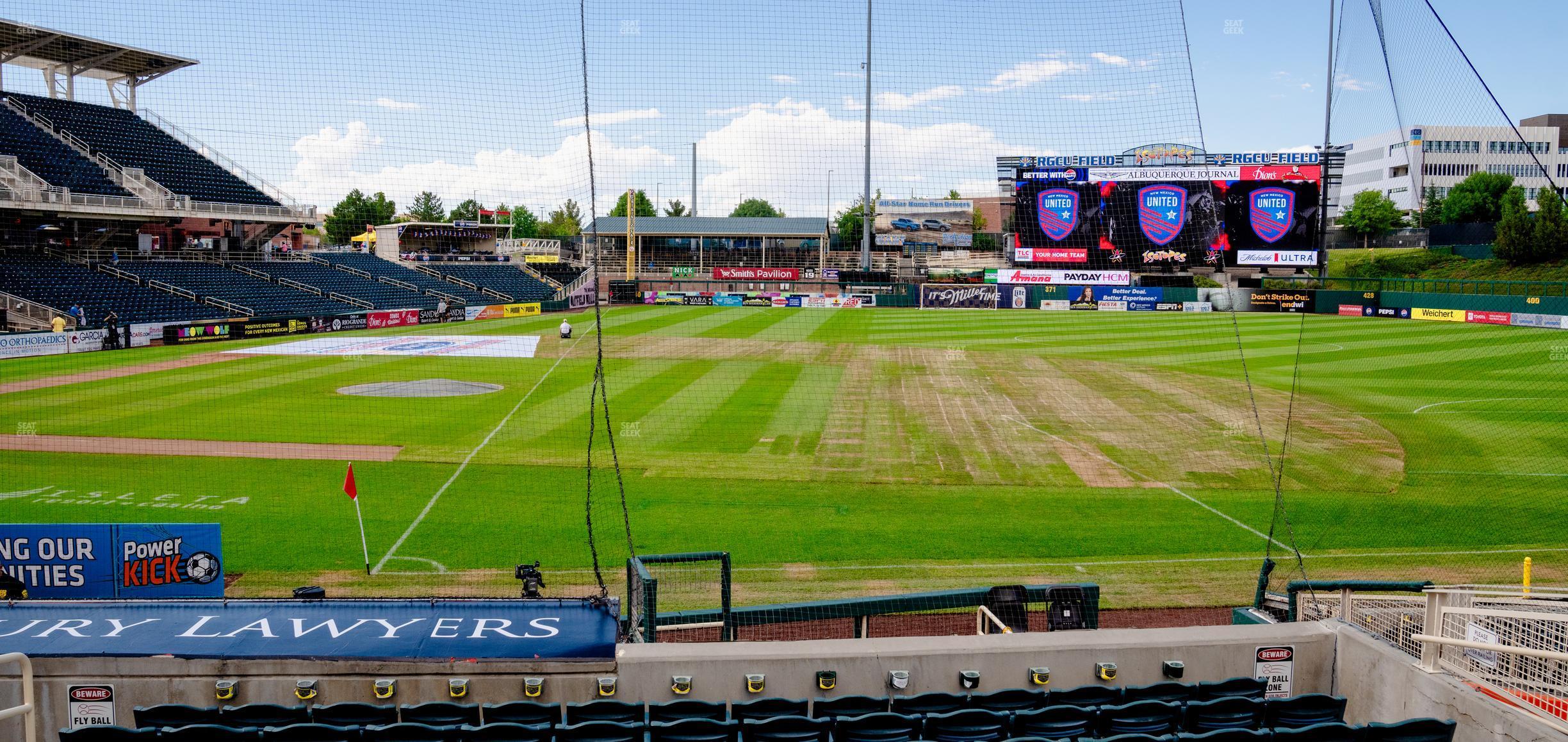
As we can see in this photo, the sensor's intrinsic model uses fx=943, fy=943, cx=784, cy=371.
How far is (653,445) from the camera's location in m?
Answer: 18.6

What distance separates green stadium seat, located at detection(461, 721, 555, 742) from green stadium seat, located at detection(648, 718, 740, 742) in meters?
0.63

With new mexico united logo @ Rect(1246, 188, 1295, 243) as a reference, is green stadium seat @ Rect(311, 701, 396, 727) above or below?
below

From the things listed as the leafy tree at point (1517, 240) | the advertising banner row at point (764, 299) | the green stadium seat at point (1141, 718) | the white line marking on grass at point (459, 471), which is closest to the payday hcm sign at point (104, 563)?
the white line marking on grass at point (459, 471)

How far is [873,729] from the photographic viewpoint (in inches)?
227

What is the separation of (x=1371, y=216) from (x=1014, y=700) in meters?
81.9

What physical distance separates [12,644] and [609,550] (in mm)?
6629

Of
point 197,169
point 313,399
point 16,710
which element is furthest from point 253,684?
point 197,169

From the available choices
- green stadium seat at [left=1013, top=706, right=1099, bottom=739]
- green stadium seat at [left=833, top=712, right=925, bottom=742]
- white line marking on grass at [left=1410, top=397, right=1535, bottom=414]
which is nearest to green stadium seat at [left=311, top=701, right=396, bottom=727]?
green stadium seat at [left=833, top=712, right=925, bottom=742]

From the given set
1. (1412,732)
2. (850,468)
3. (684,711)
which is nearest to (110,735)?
(684,711)

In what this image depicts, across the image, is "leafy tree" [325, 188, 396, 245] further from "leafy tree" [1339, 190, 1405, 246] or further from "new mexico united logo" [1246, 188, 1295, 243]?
"leafy tree" [1339, 190, 1405, 246]

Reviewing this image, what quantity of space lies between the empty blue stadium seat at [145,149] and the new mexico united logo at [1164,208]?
2552 cm

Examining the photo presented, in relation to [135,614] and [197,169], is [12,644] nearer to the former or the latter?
[135,614]

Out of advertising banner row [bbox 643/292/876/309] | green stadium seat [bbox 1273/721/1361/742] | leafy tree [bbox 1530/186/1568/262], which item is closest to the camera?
green stadium seat [bbox 1273/721/1361/742]

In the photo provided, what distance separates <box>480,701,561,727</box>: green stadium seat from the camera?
6.15 meters
